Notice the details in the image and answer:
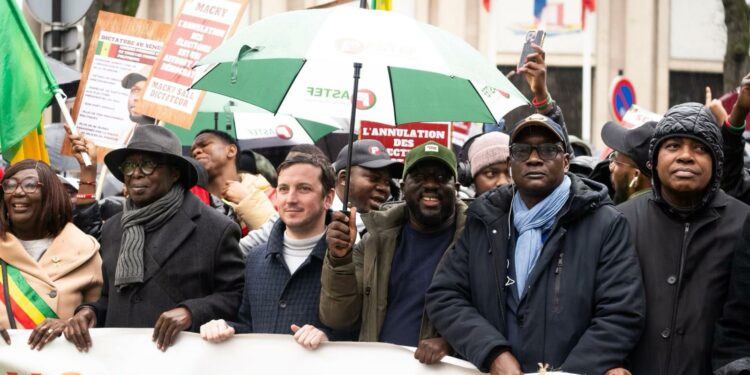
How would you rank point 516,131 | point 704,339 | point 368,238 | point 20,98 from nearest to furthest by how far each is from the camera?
point 704,339 < point 516,131 < point 368,238 < point 20,98

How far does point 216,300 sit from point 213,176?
223 centimetres

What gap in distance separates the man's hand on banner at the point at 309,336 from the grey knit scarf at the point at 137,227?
84cm

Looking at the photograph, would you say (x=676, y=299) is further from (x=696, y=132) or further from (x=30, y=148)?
(x=30, y=148)

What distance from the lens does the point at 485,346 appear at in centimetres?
531

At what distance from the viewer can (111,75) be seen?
8.85m

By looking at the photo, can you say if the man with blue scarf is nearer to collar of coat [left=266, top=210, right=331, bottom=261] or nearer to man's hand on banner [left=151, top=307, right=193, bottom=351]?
collar of coat [left=266, top=210, right=331, bottom=261]

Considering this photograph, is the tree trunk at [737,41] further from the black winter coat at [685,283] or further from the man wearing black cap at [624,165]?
the black winter coat at [685,283]

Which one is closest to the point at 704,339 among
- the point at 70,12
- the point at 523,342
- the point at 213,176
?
the point at 523,342

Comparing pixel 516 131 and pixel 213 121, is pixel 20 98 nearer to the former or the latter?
pixel 213 121

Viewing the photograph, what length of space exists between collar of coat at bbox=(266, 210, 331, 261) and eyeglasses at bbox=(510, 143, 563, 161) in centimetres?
108

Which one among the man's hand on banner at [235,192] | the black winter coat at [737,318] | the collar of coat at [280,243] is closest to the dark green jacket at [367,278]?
the collar of coat at [280,243]

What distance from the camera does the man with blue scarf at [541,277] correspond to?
17.2 ft

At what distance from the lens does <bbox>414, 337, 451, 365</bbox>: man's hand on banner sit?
563 centimetres

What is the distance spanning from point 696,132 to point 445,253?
118cm
